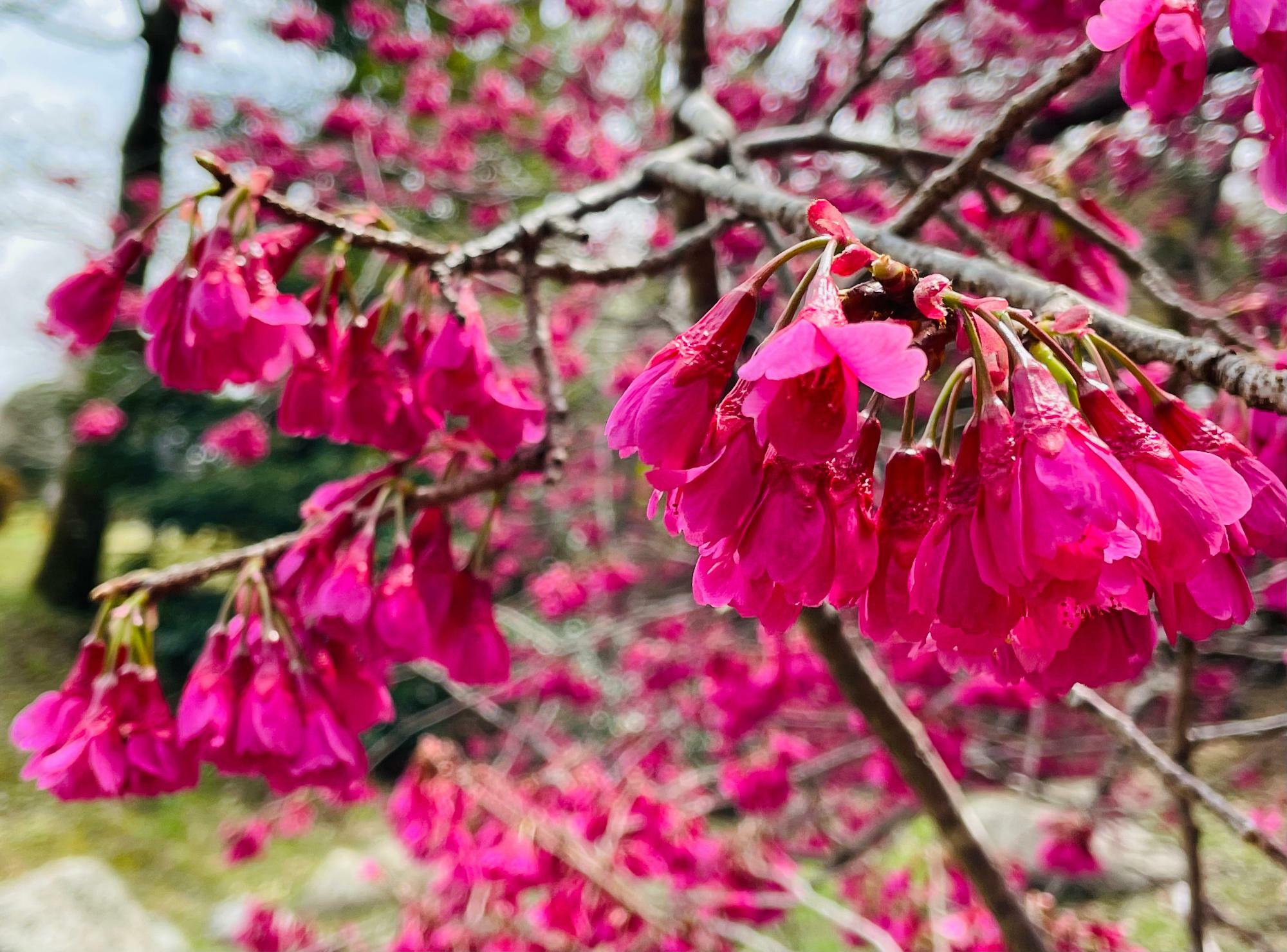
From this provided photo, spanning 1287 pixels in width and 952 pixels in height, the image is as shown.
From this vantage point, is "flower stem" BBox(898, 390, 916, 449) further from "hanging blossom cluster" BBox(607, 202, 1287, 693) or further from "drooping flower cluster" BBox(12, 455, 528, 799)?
"drooping flower cluster" BBox(12, 455, 528, 799)

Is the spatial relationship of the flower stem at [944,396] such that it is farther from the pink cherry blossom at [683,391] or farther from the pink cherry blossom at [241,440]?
the pink cherry blossom at [241,440]

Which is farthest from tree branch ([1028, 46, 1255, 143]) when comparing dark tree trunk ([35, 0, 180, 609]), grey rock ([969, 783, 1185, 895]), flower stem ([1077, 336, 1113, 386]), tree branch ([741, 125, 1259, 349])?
dark tree trunk ([35, 0, 180, 609])

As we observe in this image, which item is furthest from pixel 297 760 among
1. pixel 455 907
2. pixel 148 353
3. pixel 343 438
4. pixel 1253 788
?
pixel 1253 788

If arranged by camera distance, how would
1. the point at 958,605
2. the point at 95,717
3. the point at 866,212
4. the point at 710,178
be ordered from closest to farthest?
the point at 958,605, the point at 95,717, the point at 710,178, the point at 866,212

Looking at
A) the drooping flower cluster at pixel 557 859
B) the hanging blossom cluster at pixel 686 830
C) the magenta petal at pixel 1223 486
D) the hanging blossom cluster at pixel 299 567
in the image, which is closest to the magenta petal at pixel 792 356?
the magenta petal at pixel 1223 486

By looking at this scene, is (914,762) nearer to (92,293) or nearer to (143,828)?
(92,293)

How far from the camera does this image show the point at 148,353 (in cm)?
80

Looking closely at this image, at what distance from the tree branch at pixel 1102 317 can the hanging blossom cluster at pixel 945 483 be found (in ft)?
0.12

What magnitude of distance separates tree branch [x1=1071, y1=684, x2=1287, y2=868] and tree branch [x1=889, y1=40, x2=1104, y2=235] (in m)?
0.54

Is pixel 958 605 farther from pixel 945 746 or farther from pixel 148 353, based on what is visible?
pixel 945 746

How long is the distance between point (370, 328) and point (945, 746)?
206 centimetres

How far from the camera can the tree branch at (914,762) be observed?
1317 mm

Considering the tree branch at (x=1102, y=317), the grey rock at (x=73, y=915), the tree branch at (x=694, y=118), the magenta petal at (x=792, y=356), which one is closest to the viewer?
the magenta petal at (x=792, y=356)

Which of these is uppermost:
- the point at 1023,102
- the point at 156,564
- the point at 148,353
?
the point at 1023,102
